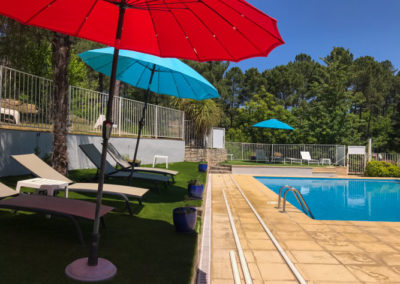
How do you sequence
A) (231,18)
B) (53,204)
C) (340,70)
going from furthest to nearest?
1. (340,70)
2. (53,204)
3. (231,18)

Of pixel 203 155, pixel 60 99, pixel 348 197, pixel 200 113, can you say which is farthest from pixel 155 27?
pixel 203 155

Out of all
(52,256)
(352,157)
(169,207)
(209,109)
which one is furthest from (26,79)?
(352,157)

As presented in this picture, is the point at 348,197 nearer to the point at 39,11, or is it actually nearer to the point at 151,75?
the point at 151,75

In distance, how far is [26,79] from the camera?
23.6 ft

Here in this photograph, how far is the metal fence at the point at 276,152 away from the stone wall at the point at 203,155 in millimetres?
2363

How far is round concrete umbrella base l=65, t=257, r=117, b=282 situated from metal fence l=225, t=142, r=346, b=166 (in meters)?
17.7

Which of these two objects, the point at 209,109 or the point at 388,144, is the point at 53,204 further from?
the point at 388,144

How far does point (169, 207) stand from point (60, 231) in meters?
2.23

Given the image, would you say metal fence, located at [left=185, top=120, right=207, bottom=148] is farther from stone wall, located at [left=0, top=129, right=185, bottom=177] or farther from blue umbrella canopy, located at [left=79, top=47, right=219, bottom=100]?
blue umbrella canopy, located at [left=79, top=47, right=219, bottom=100]

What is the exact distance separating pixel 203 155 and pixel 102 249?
13.8 m

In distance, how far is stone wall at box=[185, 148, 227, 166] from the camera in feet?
53.1

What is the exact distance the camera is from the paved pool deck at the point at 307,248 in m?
3.17

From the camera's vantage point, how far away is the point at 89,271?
2.43 metres

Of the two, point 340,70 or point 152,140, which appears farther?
point 340,70
